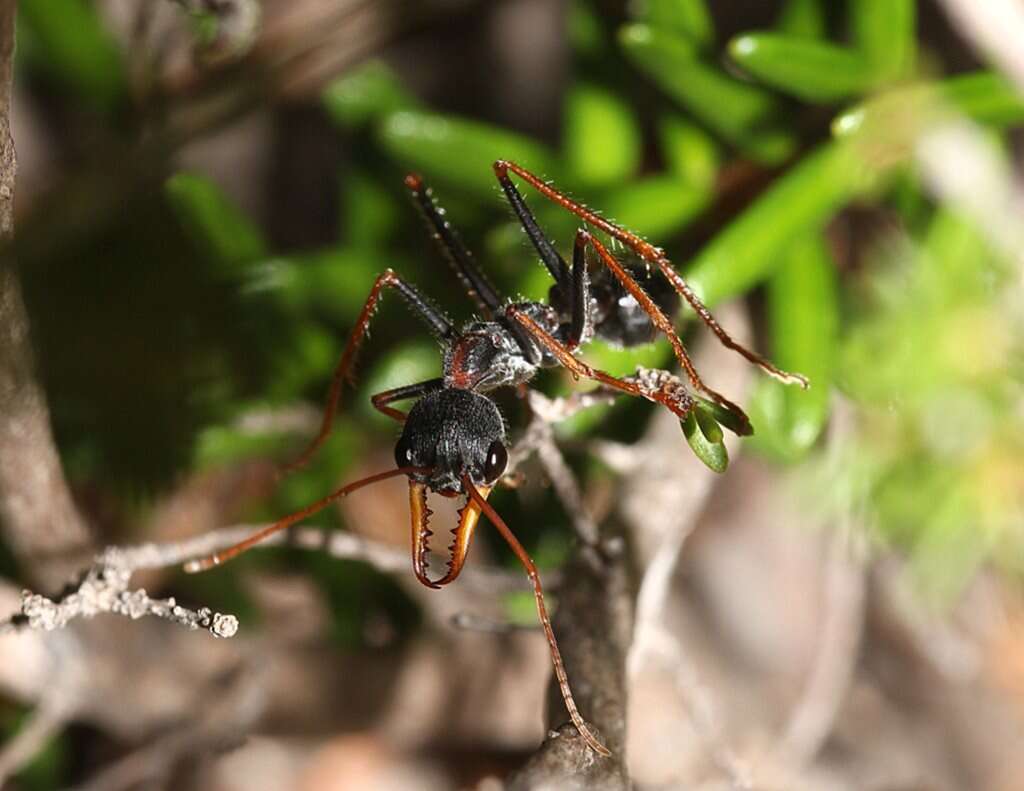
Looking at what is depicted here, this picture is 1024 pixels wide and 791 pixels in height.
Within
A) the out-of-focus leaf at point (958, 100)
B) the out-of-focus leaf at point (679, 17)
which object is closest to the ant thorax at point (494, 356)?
the out-of-focus leaf at point (679, 17)

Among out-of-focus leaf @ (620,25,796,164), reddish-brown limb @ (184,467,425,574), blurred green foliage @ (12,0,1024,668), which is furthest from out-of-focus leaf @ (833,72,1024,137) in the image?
reddish-brown limb @ (184,467,425,574)

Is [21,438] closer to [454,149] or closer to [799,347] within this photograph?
[454,149]

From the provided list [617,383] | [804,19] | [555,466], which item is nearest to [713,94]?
[804,19]

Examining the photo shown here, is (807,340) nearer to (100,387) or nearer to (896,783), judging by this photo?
(896,783)

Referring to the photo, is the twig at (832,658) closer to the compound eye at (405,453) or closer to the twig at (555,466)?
the twig at (555,466)

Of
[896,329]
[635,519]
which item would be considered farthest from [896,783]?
[635,519]
